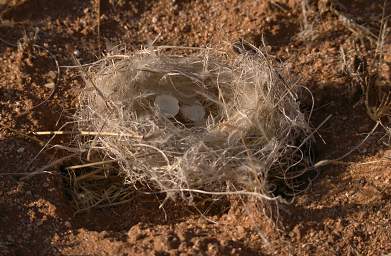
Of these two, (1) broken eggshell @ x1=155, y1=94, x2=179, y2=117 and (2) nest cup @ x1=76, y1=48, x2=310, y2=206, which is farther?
(1) broken eggshell @ x1=155, y1=94, x2=179, y2=117

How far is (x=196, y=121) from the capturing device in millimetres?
2504

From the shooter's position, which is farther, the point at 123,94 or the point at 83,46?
the point at 83,46

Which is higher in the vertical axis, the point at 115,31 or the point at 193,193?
the point at 115,31

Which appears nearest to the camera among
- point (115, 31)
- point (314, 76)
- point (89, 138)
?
point (89, 138)

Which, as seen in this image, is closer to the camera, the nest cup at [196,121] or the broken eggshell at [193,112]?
the nest cup at [196,121]

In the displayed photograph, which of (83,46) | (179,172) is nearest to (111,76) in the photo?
(83,46)

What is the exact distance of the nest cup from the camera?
2.23 metres

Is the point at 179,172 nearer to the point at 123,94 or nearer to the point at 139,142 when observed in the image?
the point at 139,142

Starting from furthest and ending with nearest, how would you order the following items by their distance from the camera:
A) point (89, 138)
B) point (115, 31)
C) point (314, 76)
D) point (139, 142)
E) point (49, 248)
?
point (115, 31) < point (314, 76) < point (89, 138) < point (139, 142) < point (49, 248)

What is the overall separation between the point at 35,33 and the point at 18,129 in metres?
0.47

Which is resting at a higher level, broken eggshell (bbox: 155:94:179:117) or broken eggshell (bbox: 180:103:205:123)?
broken eggshell (bbox: 155:94:179:117)

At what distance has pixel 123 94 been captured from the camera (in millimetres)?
2451

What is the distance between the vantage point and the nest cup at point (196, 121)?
7.31ft

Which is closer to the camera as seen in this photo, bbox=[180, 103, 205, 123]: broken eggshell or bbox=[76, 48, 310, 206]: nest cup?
bbox=[76, 48, 310, 206]: nest cup
